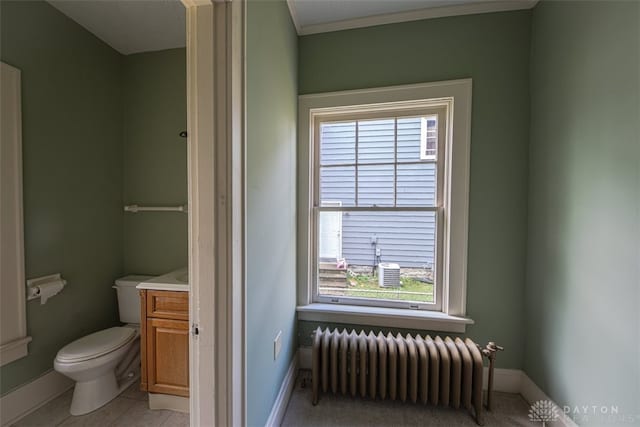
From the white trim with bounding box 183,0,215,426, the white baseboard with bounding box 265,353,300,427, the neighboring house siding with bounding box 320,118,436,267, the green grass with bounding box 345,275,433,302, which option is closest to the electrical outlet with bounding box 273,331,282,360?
the white baseboard with bounding box 265,353,300,427

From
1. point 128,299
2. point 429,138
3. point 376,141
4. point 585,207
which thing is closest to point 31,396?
point 128,299

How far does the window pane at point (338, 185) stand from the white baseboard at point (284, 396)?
1231mm

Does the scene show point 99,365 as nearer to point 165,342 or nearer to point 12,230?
point 165,342

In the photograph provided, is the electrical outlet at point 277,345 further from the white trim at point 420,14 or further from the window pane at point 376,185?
the white trim at point 420,14

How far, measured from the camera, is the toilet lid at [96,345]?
1.45 m

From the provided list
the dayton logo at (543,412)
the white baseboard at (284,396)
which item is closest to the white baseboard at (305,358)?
the white baseboard at (284,396)

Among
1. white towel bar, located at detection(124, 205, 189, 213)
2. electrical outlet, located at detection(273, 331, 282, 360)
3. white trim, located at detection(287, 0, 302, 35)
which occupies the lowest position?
electrical outlet, located at detection(273, 331, 282, 360)

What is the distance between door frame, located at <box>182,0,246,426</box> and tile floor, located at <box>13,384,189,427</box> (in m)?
0.92

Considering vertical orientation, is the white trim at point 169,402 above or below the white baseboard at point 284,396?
below

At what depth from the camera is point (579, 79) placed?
1.25m

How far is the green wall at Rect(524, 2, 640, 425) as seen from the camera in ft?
3.33

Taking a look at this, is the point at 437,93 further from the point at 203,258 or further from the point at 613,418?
the point at 613,418

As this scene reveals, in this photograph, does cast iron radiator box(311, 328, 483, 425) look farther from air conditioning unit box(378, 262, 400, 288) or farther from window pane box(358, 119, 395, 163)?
window pane box(358, 119, 395, 163)

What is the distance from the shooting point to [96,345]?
1542 millimetres
